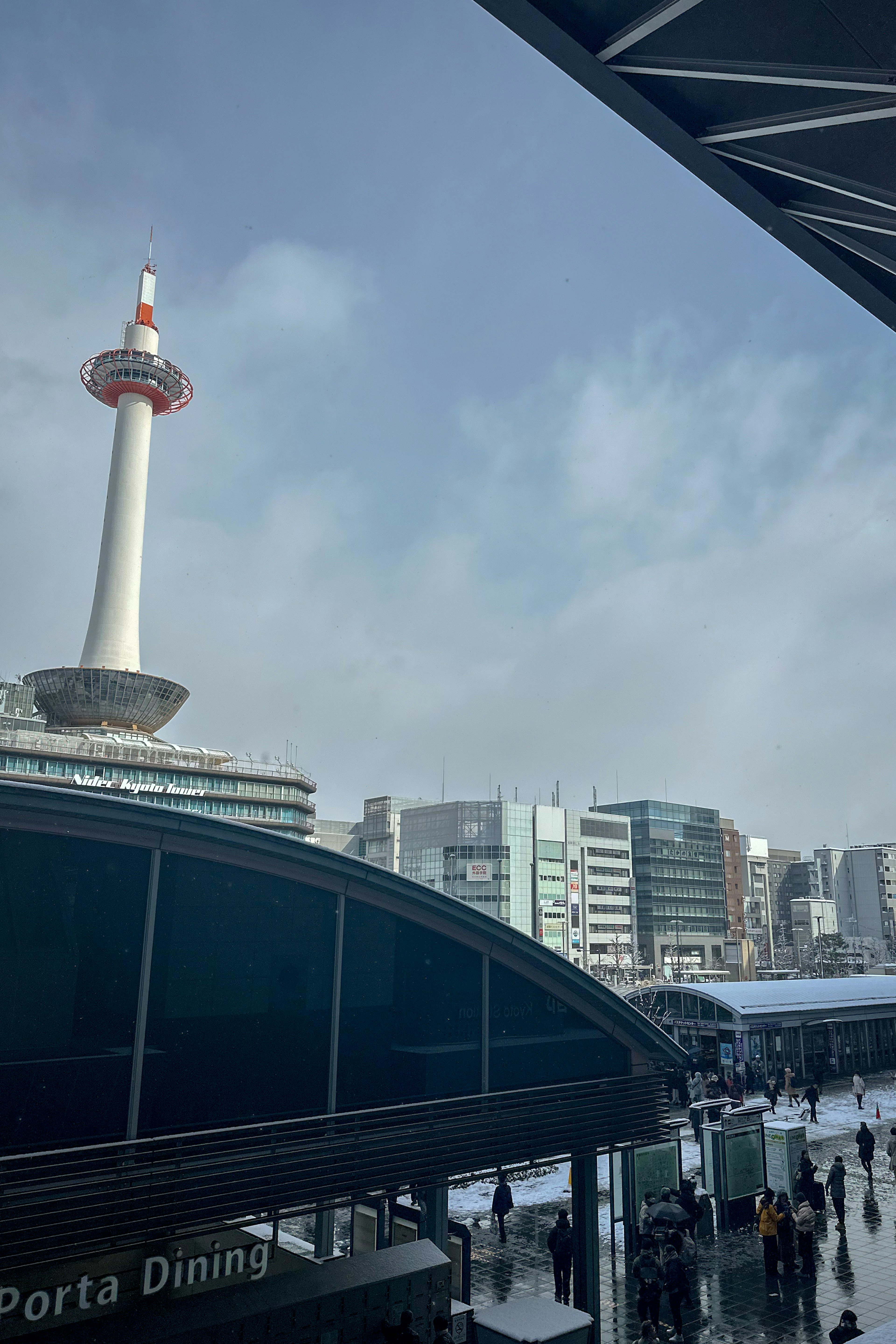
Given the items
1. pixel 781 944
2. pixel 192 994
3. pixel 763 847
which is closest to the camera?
pixel 192 994

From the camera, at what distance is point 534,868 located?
114 meters

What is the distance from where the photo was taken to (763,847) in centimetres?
16762

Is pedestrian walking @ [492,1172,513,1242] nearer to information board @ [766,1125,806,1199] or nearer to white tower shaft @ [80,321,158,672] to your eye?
information board @ [766,1125,806,1199]

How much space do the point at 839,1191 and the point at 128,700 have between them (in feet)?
338

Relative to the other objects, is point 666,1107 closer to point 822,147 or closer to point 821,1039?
point 822,147

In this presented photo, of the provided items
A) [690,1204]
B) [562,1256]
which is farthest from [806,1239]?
[562,1256]

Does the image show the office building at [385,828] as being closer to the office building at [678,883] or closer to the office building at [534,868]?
the office building at [534,868]

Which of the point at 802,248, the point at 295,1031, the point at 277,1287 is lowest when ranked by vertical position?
the point at 277,1287

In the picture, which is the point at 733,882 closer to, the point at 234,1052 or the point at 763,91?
the point at 234,1052

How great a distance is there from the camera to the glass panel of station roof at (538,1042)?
14.8m

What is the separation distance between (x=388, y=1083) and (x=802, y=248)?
39.4 feet

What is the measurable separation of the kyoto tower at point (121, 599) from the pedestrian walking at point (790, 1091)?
91656 mm

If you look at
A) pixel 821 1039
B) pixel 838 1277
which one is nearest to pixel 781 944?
pixel 821 1039

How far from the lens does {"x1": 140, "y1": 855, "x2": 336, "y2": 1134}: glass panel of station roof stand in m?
11.5
